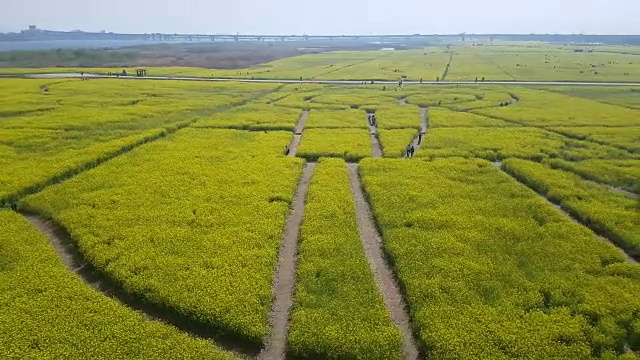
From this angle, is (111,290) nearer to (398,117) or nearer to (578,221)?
(578,221)

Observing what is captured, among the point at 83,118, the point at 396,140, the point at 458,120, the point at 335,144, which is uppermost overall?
the point at 83,118

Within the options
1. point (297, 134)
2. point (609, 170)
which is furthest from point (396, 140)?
point (609, 170)

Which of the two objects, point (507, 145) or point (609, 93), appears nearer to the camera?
point (507, 145)

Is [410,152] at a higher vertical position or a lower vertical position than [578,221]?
higher

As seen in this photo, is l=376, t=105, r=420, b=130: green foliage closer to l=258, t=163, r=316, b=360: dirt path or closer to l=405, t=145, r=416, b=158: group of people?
l=405, t=145, r=416, b=158: group of people

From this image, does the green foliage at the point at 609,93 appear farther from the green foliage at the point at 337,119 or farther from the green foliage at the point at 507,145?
the green foliage at the point at 337,119

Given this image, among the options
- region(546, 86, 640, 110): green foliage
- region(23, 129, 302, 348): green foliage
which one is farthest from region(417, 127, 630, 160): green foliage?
region(546, 86, 640, 110): green foliage

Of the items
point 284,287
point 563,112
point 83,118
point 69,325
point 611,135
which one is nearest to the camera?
point 69,325
